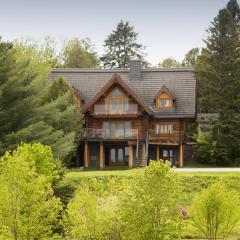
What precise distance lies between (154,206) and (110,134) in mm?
32368

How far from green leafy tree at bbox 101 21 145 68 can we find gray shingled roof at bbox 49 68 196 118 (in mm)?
29793

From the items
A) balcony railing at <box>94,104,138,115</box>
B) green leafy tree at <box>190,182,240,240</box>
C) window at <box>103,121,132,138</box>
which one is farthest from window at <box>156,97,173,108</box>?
green leafy tree at <box>190,182,240,240</box>

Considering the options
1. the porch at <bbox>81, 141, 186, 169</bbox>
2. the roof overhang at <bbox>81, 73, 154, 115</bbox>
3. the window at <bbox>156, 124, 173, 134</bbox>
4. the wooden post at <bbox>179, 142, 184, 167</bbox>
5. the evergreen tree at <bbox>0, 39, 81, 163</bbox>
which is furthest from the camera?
the window at <bbox>156, 124, 173, 134</bbox>

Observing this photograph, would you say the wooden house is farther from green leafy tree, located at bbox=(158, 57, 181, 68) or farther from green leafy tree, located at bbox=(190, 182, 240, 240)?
green leafy tree, located at bbox=(158, 57, 181, 68)

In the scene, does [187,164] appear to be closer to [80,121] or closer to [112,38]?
[80,121]

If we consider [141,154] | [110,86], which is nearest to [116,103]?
[110,86]

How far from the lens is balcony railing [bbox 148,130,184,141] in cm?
5203

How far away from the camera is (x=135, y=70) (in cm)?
5628

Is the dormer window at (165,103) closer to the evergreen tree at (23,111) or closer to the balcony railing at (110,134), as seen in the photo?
the balcony railing at (110,134)

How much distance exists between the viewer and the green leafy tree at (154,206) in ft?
63.2

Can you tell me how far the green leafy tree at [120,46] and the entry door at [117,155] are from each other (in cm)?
3516

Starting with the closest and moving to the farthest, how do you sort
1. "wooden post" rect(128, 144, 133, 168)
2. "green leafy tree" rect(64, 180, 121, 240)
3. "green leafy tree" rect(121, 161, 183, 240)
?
"green leafy tree" rect(121, 161, 183, 240)
"green leafy tree" rect(64, 180, 121, 240)
"wooden post" rect(128, 144, 133, 168)

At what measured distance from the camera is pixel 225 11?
52.2 metres

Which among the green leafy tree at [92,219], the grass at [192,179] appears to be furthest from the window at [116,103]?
the green leafy tree at [92,219]
